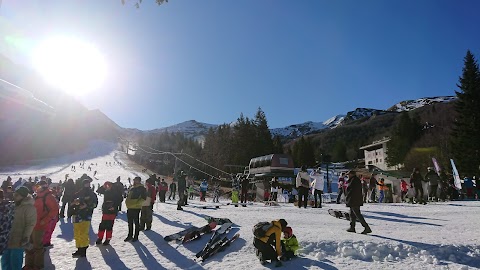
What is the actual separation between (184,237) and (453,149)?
1516 inches

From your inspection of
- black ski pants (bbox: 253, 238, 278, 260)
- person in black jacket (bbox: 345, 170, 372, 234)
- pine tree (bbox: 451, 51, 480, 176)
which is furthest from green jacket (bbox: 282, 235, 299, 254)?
pine tree (bbox: 451, 51, 480, 176)

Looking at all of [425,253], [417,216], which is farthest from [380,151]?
[425,253]

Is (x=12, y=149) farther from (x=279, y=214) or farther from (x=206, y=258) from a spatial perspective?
(x=279, y=214)

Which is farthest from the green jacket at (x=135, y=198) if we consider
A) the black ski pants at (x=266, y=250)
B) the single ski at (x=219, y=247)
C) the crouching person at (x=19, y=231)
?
the black ski pants at (x=266, y=250)

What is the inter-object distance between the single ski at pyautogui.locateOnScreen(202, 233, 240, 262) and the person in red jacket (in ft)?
11.4

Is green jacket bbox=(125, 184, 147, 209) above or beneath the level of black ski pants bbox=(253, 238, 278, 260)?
above

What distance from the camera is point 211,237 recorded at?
8.55 meters

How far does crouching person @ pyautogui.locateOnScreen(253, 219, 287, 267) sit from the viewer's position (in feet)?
22.5

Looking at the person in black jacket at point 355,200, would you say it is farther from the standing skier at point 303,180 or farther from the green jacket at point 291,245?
the standing skier at point 303,180

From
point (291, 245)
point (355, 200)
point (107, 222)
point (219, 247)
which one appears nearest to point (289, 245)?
point (291, 245)

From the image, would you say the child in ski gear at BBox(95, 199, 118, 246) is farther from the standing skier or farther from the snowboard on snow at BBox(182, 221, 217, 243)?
the standing skier

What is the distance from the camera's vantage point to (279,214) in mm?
13508

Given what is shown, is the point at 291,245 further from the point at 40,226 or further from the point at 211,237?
the point at 40,226

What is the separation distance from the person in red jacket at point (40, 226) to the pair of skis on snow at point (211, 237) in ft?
10.3
